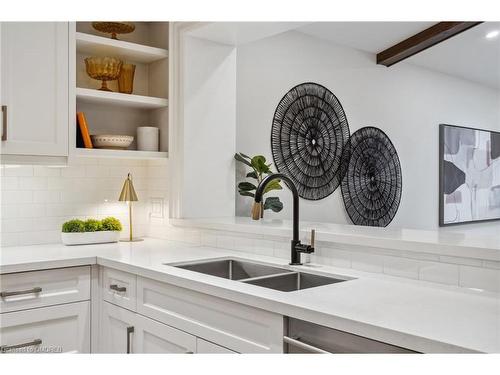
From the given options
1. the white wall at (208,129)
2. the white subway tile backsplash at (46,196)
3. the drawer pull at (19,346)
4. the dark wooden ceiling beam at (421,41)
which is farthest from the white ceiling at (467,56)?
the drawer pull at (19,346)

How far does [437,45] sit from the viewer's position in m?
4.95

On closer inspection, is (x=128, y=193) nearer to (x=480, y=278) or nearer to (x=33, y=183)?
(x=33, y=183)

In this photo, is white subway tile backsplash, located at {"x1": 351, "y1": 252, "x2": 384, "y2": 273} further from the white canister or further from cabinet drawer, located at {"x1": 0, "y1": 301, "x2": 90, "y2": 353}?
the white canister

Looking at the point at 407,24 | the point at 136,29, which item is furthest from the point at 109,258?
the point at 407,24

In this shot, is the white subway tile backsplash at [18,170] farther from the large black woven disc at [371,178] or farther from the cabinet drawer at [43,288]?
the large black woven disc at [371,178]

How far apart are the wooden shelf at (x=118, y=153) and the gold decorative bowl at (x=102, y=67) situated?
1.42 ft

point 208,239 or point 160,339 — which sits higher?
point 208,239

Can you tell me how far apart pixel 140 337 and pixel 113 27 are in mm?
1767

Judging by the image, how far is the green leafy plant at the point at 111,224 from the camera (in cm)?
290

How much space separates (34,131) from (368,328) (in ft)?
6.39

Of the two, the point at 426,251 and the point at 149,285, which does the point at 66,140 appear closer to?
the point at 149,285

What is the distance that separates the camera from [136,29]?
3209mm

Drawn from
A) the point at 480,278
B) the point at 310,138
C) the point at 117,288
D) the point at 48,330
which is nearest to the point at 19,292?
the point at 48,330

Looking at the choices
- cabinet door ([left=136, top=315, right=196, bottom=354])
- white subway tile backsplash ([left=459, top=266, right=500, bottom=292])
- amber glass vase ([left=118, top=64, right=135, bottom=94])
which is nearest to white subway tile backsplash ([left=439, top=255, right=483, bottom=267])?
white subway tile backsplash ([left=459, top=266, right=500, bottom=292])
